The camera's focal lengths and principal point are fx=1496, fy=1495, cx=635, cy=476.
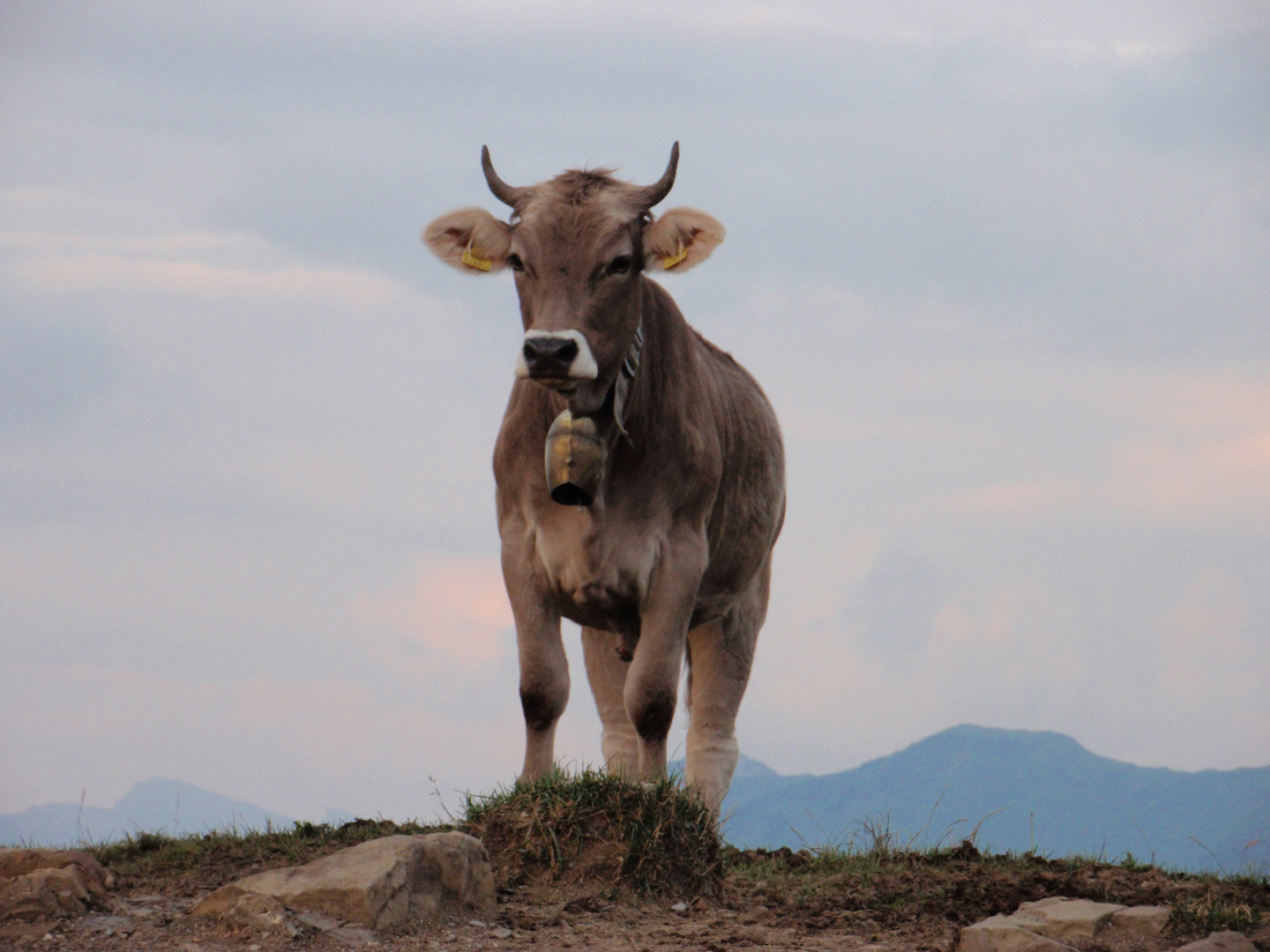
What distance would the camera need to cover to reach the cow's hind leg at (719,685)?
999cm

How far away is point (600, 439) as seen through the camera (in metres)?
7.49

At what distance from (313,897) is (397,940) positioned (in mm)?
399

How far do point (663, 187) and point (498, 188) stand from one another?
2.92 feet

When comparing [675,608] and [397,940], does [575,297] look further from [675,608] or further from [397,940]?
[397,940]

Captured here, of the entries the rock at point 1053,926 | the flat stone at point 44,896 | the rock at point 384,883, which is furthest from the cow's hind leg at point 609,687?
the flat stone at point 44,896

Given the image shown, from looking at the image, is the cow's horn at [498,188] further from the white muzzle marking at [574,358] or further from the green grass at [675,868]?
the green grass at [675,868]

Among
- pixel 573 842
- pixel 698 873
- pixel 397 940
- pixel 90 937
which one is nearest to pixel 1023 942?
pixel 698 873

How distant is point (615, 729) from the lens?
10.0 metres

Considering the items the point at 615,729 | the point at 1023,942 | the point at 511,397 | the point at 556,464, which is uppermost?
the point at 511,397

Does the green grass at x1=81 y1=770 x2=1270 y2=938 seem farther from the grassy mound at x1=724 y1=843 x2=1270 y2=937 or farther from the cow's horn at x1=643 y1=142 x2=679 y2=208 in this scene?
the cow's horn at x1=643 y1=142 x2=679 y2=208

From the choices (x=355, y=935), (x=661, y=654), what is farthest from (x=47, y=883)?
(x=661, y=654)

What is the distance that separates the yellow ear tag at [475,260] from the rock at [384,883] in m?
3.29

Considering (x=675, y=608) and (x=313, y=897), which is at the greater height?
(x=675, y=608)

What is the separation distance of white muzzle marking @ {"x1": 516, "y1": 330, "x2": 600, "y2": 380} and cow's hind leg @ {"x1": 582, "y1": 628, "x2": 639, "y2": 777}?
3.13m
